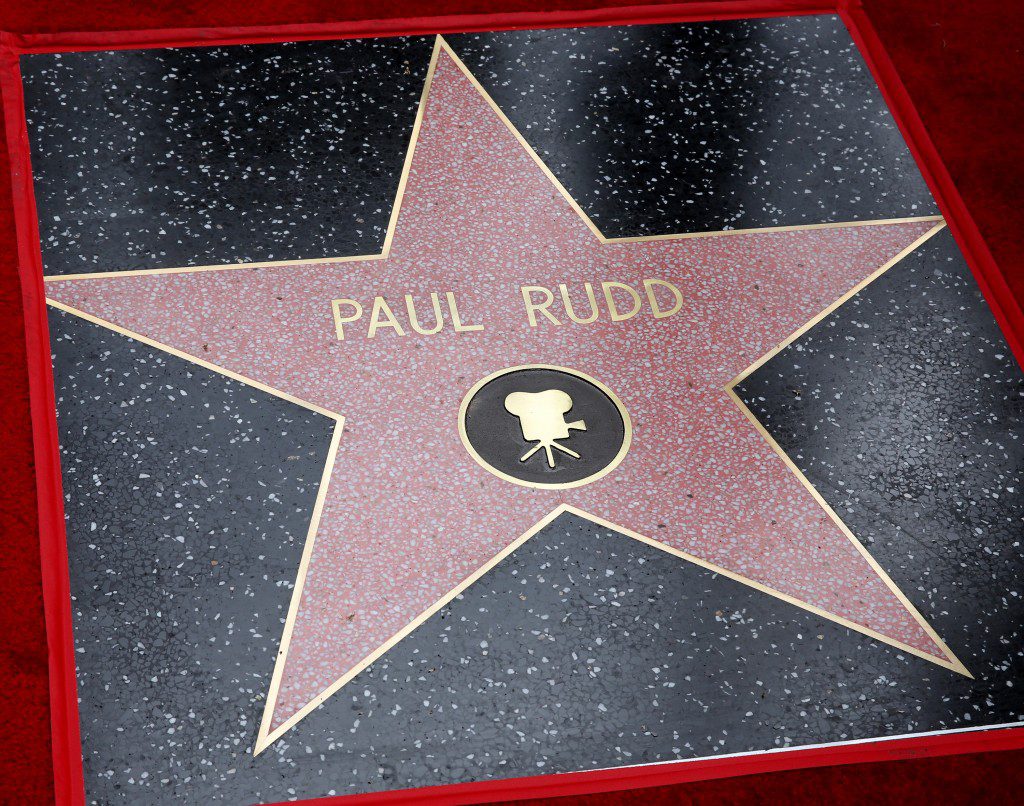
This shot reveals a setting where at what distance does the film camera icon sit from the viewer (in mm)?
1683

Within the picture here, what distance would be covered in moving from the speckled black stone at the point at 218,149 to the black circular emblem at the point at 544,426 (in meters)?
0.35

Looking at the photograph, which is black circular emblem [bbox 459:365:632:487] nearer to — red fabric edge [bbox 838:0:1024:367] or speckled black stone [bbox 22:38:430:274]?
speckled black stone [bbox 22:38:430:274]

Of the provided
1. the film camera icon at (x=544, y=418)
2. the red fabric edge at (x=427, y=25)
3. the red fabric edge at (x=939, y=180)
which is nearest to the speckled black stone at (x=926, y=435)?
the red fabric edge at (x=939, y=180)

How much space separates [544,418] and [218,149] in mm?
770

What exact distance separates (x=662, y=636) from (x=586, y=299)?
0.58m

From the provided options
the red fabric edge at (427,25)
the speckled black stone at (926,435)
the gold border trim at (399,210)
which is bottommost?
the speckled black stone at (926,435)

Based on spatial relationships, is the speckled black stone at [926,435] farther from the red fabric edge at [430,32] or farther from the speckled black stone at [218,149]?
the speckled black stone at [218,149]

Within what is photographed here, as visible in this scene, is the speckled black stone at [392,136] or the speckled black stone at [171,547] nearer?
the speckled black stone at [171,547]

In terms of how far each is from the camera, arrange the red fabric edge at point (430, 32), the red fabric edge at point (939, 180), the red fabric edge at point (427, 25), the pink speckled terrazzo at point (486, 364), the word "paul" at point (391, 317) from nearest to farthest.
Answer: the red fabric edge at point (430, 32)
the pink speckled terrazzo at point (486, 364)
the word "paul" at point (391, 317)
the red fabric edge at point (939, 180)
the red fabric edge at point (427, 25)

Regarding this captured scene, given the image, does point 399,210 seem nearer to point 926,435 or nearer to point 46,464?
point 46,464

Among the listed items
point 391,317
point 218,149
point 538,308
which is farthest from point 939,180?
point 218,149

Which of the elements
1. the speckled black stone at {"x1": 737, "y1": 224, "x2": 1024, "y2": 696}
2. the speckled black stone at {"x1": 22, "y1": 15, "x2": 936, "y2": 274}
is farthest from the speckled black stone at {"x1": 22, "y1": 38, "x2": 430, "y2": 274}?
the speckled black stone at {"x1": 737, "y1": 224, "x2": 1024, "y2": 696}

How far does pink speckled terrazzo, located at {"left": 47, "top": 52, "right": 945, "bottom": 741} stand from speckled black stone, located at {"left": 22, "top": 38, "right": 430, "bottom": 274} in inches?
2.5

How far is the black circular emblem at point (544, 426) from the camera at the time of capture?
167 centimetres
